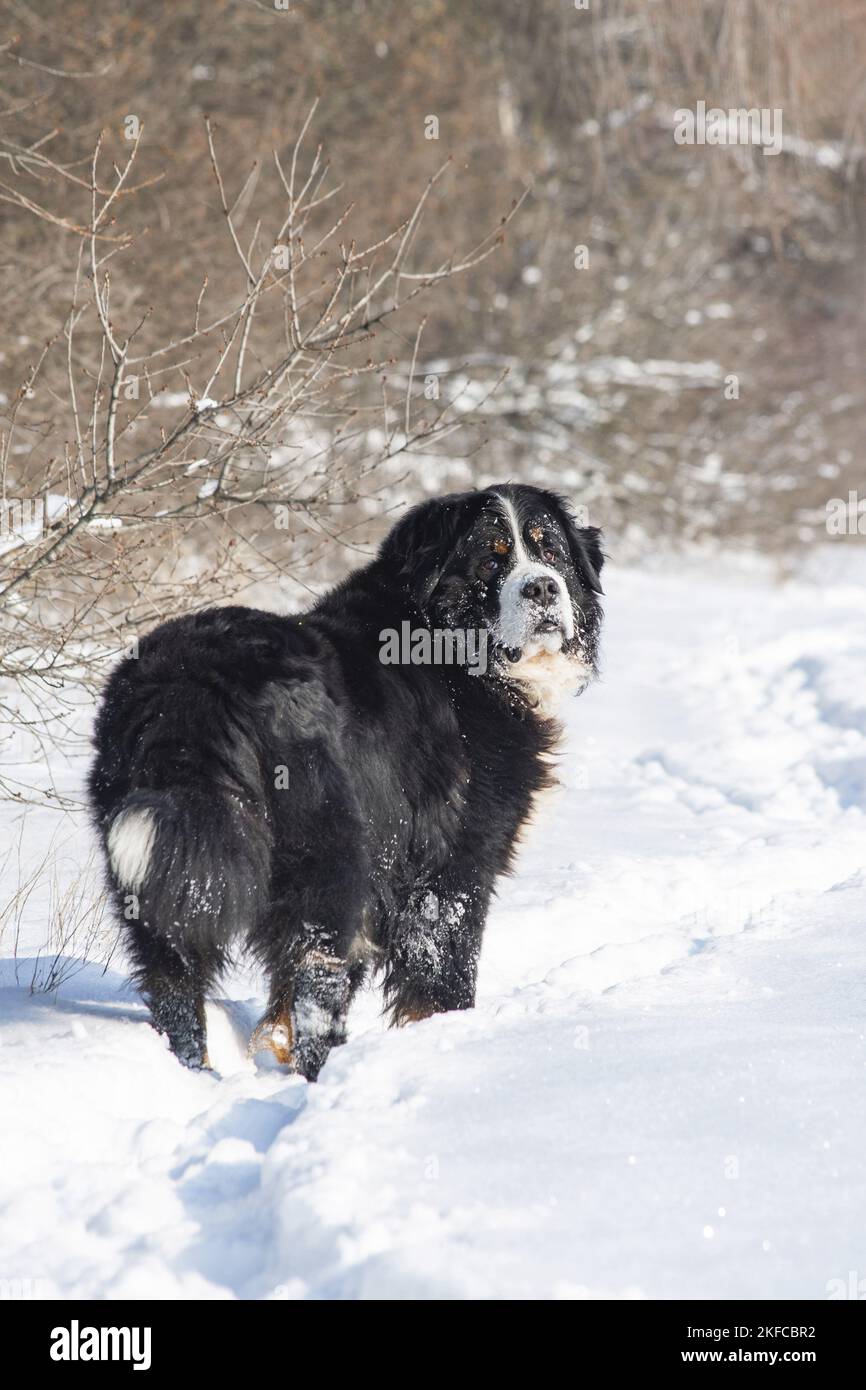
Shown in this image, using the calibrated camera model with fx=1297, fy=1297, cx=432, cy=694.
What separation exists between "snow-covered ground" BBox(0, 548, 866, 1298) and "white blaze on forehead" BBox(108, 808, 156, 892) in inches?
21.3

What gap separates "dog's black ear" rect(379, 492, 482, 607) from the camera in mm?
4641

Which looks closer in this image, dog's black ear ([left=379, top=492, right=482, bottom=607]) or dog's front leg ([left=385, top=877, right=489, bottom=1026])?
dog's front leg ([left=385, top=877, right=489, bottom=1026])

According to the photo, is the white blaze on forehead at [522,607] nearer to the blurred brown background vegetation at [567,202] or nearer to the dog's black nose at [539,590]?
the dog's black nose at [539,590]

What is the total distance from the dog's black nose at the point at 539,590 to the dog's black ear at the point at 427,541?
32 centimetres

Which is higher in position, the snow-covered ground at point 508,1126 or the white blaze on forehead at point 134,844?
the white blaze on forehead at point 134,844

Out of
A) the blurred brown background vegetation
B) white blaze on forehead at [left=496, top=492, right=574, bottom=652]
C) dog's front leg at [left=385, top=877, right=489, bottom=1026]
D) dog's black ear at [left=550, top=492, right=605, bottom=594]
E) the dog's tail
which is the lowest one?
dog's front leg at [left=385, top=877, right=489, bottom=1026]

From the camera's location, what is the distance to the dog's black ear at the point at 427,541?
183 inches

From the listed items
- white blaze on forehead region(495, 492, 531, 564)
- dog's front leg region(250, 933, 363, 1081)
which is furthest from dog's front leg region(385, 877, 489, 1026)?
white blaze on forehead region(495, 492, 531, 564)

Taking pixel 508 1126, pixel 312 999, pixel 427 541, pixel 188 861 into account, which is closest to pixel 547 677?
pixel 427 541

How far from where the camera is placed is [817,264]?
19.7 metres

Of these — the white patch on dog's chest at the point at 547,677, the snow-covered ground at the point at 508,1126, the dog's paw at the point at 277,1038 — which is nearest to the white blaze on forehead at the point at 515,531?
the white patch on dog's chest at the point at 547,677

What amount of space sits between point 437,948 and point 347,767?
730mm

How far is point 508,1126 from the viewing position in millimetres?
2961

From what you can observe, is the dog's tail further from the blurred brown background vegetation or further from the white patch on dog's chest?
the blurred brown background vegetation
